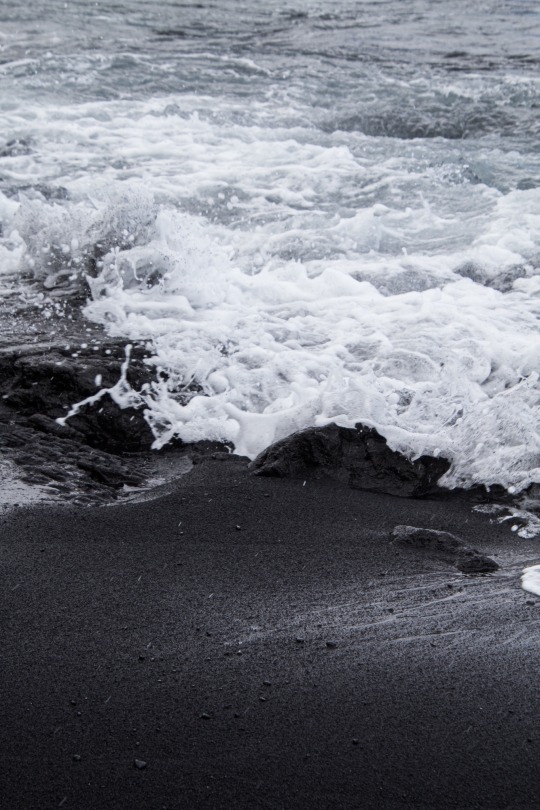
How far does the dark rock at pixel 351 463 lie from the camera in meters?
3.16

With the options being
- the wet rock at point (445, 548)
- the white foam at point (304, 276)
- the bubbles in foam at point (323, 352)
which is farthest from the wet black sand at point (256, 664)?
the white foam at point (304, 276)

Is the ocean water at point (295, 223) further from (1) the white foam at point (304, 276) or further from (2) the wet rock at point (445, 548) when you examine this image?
(2) the wet rock at point (445, 548)

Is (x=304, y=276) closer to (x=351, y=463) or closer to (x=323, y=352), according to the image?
(x=323, y=352)

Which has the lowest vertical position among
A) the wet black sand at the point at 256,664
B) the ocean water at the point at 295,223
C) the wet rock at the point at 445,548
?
the wet rock at the point at 445,548

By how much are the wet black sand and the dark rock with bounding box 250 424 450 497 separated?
0.31 meters

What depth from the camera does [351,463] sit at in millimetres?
3238

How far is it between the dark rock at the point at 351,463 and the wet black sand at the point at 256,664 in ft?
1.00

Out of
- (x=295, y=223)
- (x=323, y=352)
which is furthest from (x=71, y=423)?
(x=295, y=223)

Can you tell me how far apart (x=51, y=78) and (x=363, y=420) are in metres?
8.33

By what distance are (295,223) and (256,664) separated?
4426mm

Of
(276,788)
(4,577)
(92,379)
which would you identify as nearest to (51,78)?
(92,379)

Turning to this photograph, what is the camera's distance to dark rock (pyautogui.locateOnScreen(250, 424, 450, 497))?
316 cm

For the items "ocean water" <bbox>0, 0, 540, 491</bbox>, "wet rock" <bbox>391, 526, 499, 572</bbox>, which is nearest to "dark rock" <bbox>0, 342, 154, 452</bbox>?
"ocean water" <bbox>0, 0, 540, 491</bbox>

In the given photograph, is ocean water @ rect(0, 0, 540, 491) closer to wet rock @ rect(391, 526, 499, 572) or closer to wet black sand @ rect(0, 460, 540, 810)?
wet rock @ rect(391, 526, 499, 572)
